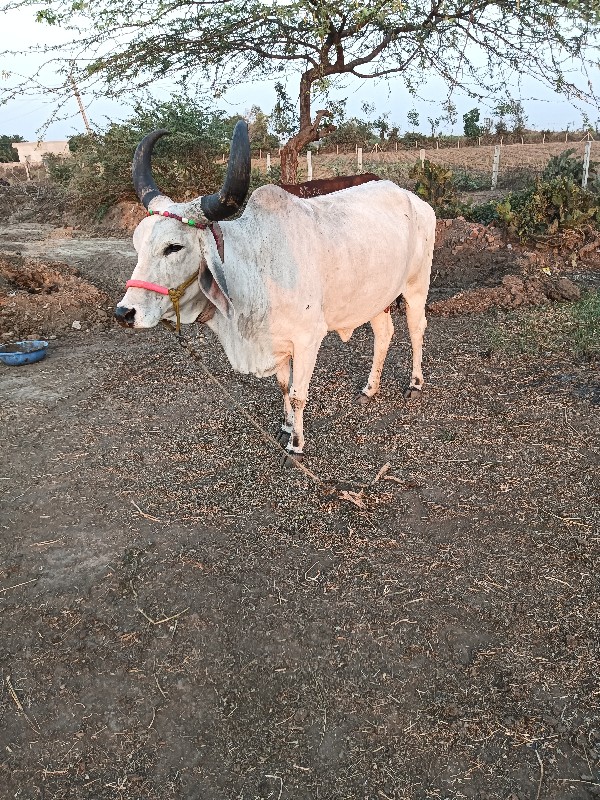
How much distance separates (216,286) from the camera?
11.9 ft

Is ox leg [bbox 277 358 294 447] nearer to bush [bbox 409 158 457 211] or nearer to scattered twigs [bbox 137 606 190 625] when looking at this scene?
scattered twigs [bbox 137 606 190 625]

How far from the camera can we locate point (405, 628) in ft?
9.71

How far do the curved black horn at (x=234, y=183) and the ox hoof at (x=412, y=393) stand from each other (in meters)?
2.62

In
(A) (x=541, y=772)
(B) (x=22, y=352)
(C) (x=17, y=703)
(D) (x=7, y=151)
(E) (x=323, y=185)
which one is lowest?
(A) (x=541, y=772)

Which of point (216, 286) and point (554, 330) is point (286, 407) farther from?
point (554, 330)

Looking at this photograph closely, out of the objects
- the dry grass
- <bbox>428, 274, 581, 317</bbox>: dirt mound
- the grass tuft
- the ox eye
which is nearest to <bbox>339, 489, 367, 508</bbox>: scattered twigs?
the ox eye

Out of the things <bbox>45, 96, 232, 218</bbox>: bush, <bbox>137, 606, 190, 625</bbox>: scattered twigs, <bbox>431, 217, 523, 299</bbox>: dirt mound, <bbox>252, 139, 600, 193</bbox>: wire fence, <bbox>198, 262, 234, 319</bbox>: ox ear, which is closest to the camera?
<bbox>137, 606, 190, 625</bbox>: scattered twigs

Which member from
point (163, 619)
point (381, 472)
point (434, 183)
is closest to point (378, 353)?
point (381, 472)

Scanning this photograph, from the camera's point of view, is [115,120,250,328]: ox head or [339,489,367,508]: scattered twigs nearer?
[115,120,250,328]: ox head

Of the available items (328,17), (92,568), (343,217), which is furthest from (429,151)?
(92,568)

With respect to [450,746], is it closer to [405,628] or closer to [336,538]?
[405,628]

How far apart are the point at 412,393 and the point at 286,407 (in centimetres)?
130

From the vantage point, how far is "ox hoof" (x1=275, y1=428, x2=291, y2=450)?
470cm

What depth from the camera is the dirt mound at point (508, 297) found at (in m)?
7.69
